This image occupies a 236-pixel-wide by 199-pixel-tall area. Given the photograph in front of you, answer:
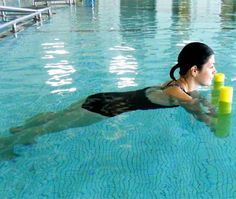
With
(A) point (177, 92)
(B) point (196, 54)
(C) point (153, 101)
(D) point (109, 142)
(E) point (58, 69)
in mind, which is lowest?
(D) point (109, 142)

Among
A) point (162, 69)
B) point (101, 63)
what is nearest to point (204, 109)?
point (162, 69)

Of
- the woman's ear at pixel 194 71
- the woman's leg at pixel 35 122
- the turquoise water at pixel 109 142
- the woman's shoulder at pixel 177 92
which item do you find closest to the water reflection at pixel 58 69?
the turquoise water at pixel 109 142

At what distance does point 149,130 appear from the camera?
389 centimetres

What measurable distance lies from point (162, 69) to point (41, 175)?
13.0 feet

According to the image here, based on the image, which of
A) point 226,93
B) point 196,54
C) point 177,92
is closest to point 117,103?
point 177,92

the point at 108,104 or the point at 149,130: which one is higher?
the point at 108,104

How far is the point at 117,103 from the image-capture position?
358 cm

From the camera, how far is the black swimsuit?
11.4 feet

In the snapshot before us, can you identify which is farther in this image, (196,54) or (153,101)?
(153,101)

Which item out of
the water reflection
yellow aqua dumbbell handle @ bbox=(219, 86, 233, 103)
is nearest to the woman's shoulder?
yellow aqua dumbbell handle @ bbox=(219, 86, 233, 103)

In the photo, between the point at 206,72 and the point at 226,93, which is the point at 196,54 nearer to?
the point at 206,72

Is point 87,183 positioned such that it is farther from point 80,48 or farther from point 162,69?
point 80,48

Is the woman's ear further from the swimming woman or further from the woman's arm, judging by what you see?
the woman's arm

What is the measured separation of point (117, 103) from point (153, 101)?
0.36 metres
